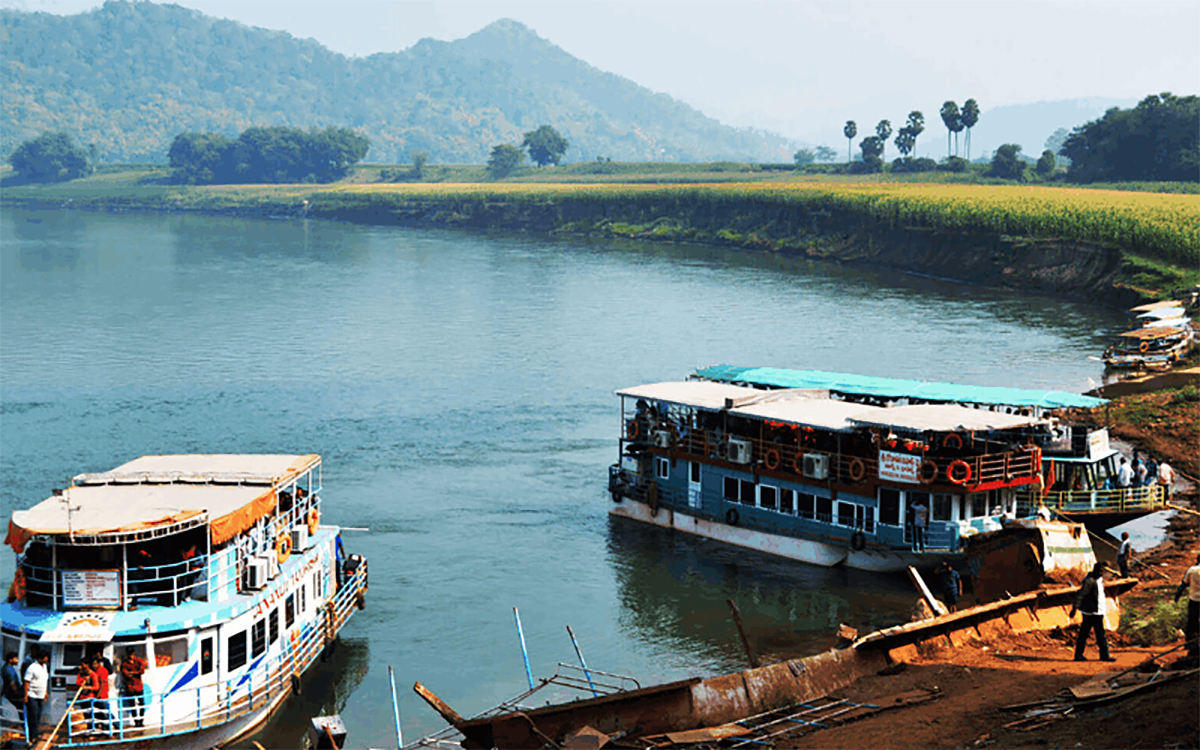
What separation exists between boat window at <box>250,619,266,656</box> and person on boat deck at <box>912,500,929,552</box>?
18.6 meters

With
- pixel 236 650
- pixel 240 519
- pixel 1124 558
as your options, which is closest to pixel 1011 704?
pixel 1124 558

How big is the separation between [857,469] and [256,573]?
1831cm

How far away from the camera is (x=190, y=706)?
995 inches

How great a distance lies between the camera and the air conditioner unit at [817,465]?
3831 centimetres

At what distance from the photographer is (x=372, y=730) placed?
28.4 meters

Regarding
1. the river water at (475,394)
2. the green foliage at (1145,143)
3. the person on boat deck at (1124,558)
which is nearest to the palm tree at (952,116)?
the green foliage at (1145,143)

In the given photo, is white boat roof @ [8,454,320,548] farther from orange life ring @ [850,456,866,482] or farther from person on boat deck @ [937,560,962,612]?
person on boat deck @ [937,560,962,612]

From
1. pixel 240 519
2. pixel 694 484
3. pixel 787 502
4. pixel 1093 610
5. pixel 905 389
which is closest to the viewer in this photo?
pixel 1093 610

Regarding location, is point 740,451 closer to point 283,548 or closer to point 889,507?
point 889,507

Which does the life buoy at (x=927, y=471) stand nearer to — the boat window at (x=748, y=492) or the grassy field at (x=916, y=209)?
the boat window at (x=748, y=492)

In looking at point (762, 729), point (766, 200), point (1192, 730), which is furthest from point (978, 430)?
point (766, 200)

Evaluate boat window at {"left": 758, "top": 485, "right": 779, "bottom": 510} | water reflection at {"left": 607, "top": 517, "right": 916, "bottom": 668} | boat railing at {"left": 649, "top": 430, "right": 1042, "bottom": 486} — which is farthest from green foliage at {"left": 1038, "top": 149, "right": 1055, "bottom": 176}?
water reflection at {"left": 607, "top": 517, "right": 916, "bottom": 668}

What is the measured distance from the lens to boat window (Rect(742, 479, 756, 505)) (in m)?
40.8

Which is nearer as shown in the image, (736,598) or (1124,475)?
(736,598)
